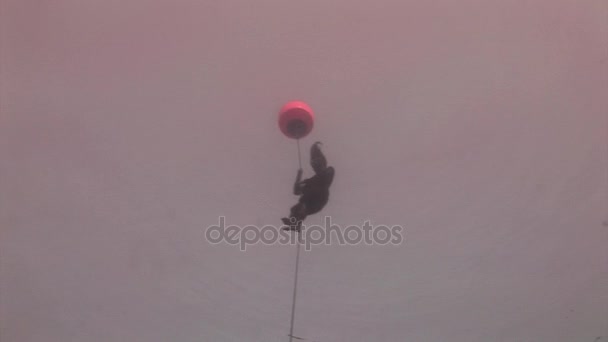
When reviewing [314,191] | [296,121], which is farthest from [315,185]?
[296,121]

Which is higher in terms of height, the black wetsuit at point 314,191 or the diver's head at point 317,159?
the diver's head at point 317,159

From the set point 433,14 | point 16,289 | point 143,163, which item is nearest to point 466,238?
point 433,14

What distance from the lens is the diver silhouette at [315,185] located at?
0.79 m

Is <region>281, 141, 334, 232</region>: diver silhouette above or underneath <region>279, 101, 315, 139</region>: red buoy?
underneath

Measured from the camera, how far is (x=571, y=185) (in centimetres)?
86

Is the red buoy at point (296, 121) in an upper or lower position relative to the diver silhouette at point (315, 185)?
upper

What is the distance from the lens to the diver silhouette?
0.79 metres

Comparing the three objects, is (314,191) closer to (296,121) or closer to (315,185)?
(315,185)

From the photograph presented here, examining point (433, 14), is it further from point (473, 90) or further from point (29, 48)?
point (29, 48)

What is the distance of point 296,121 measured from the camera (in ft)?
2.39

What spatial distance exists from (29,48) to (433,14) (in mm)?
651

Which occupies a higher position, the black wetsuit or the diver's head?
the diver's head

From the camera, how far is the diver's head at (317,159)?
792 millimetres

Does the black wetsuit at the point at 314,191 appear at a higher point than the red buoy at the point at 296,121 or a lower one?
lower
